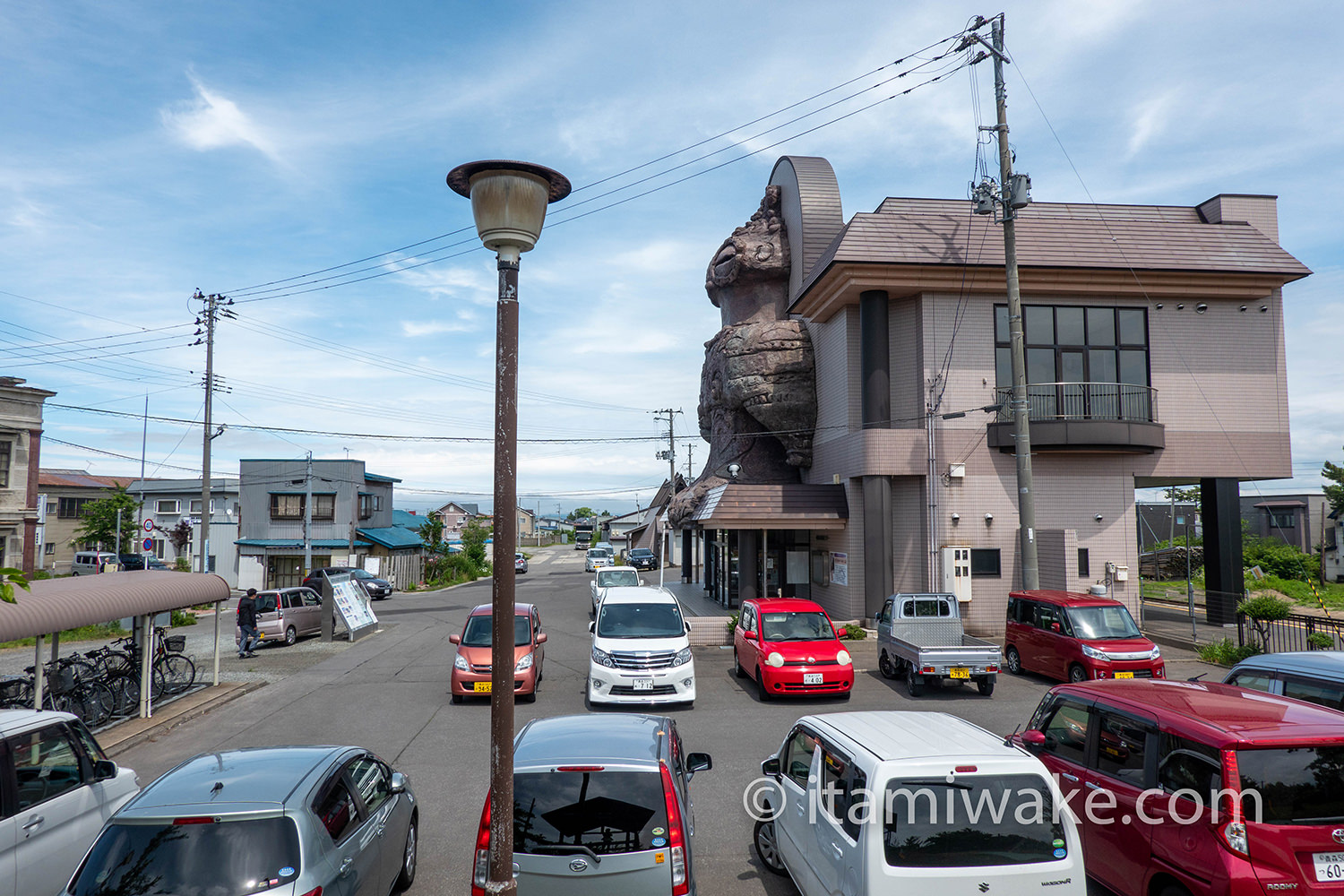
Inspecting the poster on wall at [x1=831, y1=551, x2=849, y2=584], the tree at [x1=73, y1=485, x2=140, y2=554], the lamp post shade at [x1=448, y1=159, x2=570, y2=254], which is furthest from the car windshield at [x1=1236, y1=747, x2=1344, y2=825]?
the tree at [x1=73, y1=485, x2=140, y2=554]

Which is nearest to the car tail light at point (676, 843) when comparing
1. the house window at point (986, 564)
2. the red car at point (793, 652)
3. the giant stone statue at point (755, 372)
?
the red car at point (793, 652)

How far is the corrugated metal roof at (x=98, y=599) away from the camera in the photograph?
32.4 feet

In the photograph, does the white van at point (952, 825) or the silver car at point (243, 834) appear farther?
the white van at point (952, 825)

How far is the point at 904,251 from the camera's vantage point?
22938mm

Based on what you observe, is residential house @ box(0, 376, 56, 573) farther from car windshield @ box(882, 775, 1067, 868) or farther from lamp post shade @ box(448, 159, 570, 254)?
car windshield @ box(882, 775, 1067, 868)

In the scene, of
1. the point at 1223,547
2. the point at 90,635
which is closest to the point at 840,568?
the point at 1223,547

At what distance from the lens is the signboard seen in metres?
24.0

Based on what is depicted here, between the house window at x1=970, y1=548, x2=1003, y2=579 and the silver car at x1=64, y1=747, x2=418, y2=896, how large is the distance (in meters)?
20.4

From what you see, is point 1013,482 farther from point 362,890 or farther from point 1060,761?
point 362,890

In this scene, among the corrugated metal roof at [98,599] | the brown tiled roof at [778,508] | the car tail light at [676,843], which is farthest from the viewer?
the brown tiled roof at [778,508]

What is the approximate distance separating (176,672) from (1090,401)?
24632 millimetres

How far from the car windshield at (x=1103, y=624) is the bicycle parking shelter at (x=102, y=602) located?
16.4 metres

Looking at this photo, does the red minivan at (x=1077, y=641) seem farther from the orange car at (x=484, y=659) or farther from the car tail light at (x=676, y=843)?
the car tail light at (x=676, y=843)

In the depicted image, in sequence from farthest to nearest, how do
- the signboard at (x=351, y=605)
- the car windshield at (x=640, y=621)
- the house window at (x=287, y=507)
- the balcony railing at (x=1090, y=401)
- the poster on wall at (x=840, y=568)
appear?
the house window at (x=287, y=507)
the poster on wall at (x=840, y=568)
the signboard at (x=351, y=605)
the balcony railing at (x=1090, y=401)
the car windshield at (x=640, y=621)
